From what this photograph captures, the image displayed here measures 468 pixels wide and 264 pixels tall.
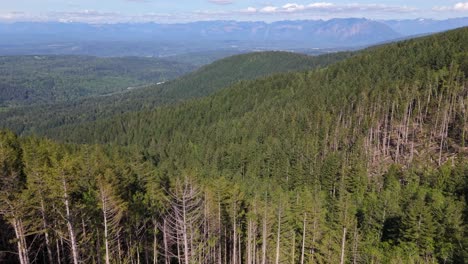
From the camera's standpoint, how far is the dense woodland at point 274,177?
2805 cm

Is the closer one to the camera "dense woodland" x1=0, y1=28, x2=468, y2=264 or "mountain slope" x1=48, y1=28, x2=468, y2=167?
"dense woodland" x1=0, y1=28, x2=468, y2=264

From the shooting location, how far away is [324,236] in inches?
1473

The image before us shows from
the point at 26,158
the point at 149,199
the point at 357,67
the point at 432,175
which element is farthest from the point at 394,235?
the point at 357,67

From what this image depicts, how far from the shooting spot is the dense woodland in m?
28.0

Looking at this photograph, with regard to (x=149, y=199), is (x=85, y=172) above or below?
above

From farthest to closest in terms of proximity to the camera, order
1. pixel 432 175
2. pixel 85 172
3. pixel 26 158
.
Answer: pixel 432 175
pixel 26 158
pixel 85 172

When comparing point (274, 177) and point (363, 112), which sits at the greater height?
point (363, 112)

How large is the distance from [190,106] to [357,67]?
221 feet

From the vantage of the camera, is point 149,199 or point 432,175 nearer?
point 149,199

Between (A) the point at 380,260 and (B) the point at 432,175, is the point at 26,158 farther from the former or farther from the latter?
(B) the point at 432,175

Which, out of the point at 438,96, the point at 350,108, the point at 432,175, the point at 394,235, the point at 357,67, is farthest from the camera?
the point at 357,67

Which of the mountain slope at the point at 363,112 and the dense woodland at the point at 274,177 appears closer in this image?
the dense woodland at the point at 274,177

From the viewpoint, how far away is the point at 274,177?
69188 mm

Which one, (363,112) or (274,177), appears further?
(363,112)
